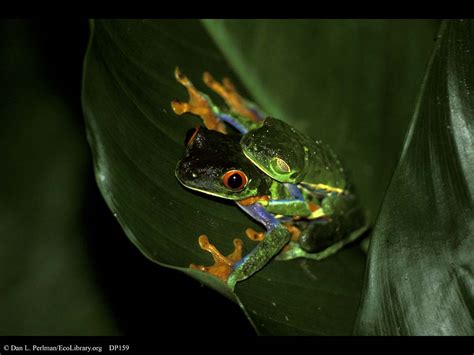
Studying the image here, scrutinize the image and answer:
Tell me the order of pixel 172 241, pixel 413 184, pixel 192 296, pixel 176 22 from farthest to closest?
pixel 192 296, pixel 176 22, pixel 172 241, pixel 413 184

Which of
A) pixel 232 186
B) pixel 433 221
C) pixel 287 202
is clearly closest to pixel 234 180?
pixel 232 186

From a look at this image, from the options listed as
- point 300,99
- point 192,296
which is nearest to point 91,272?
point 192,296

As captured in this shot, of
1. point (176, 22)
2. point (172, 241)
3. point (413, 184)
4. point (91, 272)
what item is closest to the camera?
point (413, 184)

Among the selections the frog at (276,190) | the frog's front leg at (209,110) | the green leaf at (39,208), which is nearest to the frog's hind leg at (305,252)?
the frog at (276,190)

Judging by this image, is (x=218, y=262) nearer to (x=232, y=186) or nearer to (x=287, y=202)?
(x=232, y=186)

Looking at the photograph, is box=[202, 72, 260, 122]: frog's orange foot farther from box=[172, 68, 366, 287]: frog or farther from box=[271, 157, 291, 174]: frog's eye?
box=[271, 157, 291, 174]: frog's eye

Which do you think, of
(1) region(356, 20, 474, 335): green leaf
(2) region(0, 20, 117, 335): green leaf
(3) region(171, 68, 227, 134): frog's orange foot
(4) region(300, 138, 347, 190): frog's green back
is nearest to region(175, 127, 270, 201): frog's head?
(3) region(171, 68, 227, 134): frog's orange foot

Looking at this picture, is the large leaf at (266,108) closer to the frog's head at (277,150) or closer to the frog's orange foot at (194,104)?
the frog's orange foot at (194,104)

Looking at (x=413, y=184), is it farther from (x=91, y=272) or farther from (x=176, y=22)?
(x=91, y=272)
